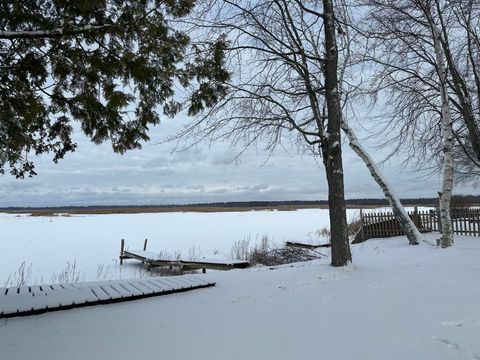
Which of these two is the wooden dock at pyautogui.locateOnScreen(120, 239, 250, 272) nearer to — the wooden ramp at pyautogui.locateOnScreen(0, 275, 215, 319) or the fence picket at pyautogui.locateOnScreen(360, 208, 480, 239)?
the wooden ramp at pyautogui.locateOnScreen(0, 275, 215, 319)

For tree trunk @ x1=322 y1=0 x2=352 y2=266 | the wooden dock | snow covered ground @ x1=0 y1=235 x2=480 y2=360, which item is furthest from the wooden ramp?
the wooden dock

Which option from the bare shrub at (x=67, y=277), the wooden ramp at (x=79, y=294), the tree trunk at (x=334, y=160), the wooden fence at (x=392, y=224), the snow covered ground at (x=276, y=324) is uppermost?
the tree trunk at (x=334, y=160)

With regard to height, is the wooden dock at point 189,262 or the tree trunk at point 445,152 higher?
the tree trunk at point 445,152

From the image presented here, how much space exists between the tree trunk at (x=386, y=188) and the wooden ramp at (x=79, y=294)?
795cm

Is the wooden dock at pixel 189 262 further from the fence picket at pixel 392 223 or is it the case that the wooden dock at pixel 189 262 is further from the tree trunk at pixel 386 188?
the fence picket at pixel 392 223

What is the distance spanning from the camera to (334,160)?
8.72 metres

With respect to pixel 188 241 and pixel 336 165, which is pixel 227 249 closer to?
pixel 188 241

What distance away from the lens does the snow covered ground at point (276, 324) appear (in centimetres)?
383

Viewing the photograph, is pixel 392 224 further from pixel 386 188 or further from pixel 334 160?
pixel 334 160

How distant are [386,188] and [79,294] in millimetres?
10733

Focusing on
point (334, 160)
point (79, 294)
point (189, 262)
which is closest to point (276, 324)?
point (79, 294)

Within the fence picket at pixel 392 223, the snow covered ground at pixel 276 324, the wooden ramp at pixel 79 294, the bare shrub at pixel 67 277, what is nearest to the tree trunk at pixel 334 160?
the snow covered ground at pixel 276 324

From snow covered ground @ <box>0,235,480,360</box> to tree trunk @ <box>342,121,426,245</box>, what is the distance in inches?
261

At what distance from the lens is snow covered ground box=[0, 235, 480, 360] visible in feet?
12.6
